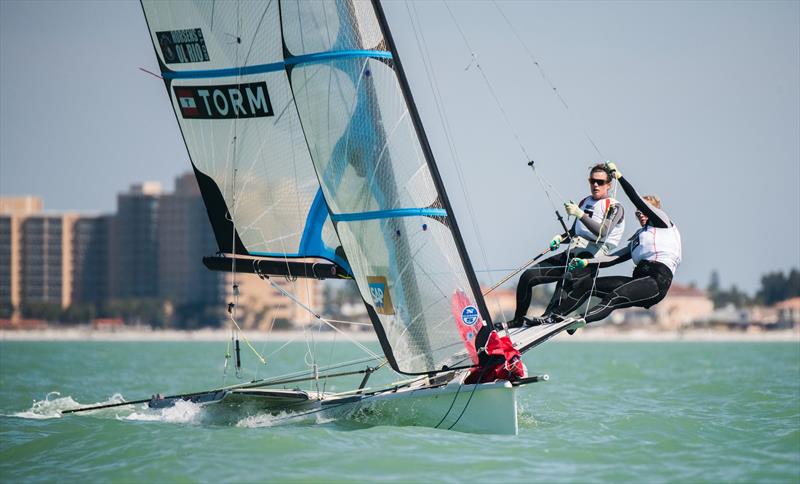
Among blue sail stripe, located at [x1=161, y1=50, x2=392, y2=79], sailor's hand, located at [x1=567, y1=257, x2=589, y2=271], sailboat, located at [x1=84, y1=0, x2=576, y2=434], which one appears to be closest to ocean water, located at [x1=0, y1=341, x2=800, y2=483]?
sailboat, located at [x1=84, y1=0, x2=576, y2=434]

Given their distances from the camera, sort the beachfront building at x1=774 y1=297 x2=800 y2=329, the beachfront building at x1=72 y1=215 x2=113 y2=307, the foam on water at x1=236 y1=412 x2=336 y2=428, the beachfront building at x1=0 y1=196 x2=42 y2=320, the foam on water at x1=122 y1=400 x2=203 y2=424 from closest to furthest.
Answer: the foam on water at x1=236 y1=412 x2=336 y2=428 < the foam on water at x1=122 y1=400 x2=203 y2=424 < the beachfront building at x1=774 y1=297 x2=800 y2=329 < the beachfront building at x1=0 y1=196 x2=42 y2=320 < the beachfront building at x1=72 y1=215 x2=113 y2=307

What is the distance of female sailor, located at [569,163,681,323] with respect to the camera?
43.5ft

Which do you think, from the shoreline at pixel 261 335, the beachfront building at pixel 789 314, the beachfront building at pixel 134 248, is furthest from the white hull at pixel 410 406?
the beachfront building at pixel 134 248

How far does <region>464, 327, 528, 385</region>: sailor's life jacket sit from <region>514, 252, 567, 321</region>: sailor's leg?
32.4 inches

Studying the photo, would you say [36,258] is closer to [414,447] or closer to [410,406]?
[410,406]

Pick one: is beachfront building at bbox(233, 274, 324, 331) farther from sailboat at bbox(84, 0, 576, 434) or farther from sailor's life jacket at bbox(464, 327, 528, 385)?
sailor's life jacket at bbox(464, 327, 528, 385)

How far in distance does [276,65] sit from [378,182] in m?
2.64

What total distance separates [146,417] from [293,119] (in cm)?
437

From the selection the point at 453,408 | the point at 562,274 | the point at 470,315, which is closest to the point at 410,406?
the point at 453,408

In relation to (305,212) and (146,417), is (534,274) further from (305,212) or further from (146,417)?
(146,417)

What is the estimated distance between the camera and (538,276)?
1355 centimetres

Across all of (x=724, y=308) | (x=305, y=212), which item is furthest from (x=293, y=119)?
(x=724, y=308)

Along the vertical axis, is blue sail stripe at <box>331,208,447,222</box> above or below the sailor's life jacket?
above

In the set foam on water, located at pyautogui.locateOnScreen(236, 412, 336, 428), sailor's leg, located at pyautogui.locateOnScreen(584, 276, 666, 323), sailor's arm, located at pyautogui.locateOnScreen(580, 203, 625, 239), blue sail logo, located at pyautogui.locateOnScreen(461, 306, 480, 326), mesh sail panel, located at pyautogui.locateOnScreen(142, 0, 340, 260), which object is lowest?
foam on water, located at pyautogui.locateOnScreen(236, 412, 336, 428)
